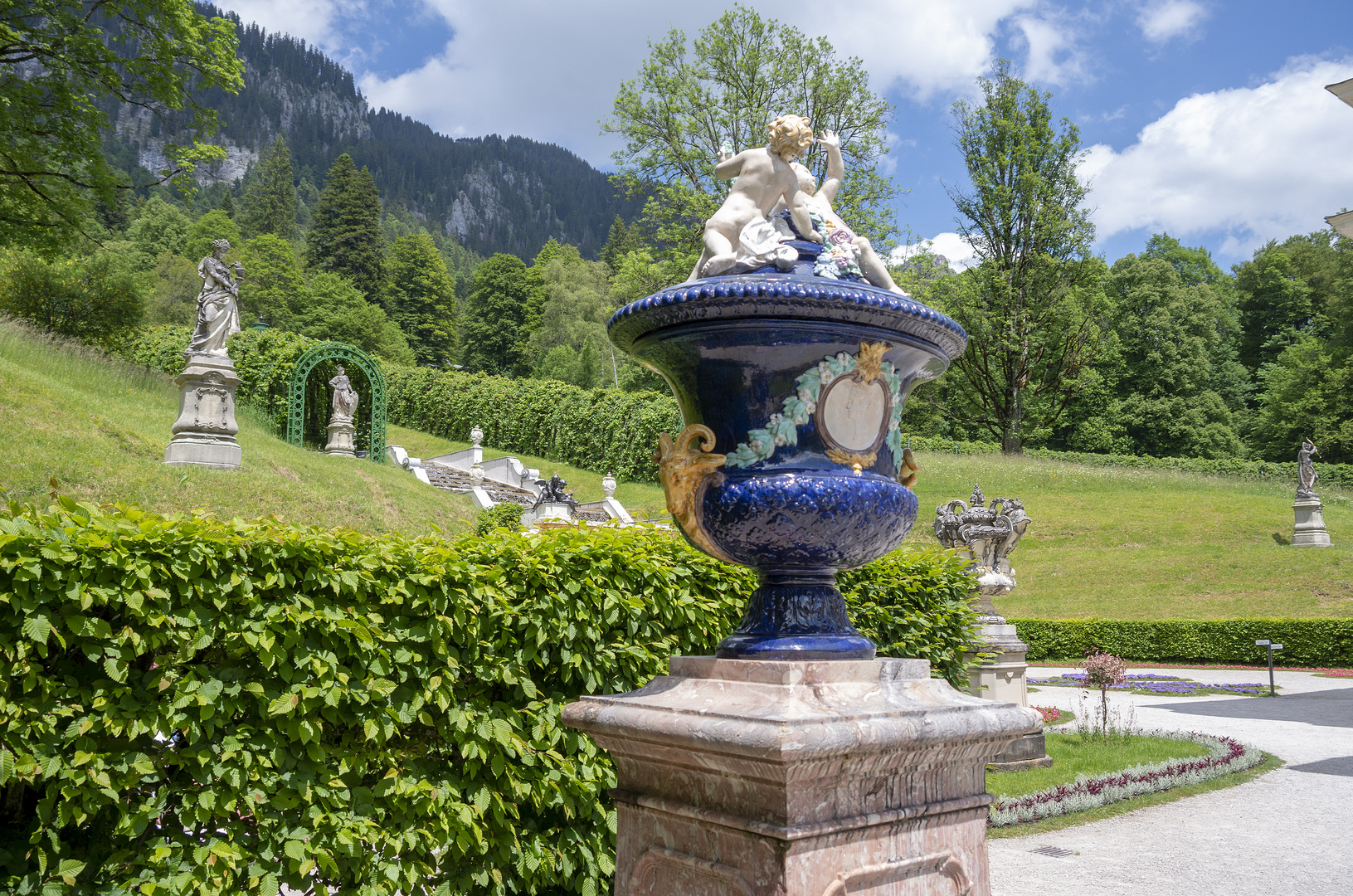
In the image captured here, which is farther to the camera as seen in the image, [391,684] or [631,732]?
[391,684]

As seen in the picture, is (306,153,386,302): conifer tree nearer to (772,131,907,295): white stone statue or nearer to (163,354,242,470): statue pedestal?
(163,354,242,470): statue pedestal

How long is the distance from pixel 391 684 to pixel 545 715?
2.41ft

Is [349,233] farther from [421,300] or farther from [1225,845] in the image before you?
[1225,845]

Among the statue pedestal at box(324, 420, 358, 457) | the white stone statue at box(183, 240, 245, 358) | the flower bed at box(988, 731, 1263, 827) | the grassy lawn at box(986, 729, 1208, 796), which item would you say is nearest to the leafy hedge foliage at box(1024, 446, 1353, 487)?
the statue pedestal at box(324, 420, 358, 457)

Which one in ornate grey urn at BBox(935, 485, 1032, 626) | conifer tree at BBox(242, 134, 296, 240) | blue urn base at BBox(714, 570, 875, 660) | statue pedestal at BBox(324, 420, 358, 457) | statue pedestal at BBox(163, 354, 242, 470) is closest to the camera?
blue urn base at BBox(714, 570, 875, 660)

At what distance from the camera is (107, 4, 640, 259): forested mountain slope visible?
Result: 14262cm

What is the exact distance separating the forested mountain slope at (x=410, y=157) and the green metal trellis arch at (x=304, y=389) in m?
117

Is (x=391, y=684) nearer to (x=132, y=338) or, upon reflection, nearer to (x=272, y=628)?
(x=272, y=628)

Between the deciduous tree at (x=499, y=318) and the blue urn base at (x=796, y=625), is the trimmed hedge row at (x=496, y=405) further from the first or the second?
the blue urn base at (x=796, y=625)

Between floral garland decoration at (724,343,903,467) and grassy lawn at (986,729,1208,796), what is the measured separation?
5808mm

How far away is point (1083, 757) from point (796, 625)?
7.47m

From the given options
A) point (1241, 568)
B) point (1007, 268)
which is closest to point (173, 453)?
point (1241, 568)

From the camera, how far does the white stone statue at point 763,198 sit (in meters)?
2.61

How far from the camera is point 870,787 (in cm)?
211
